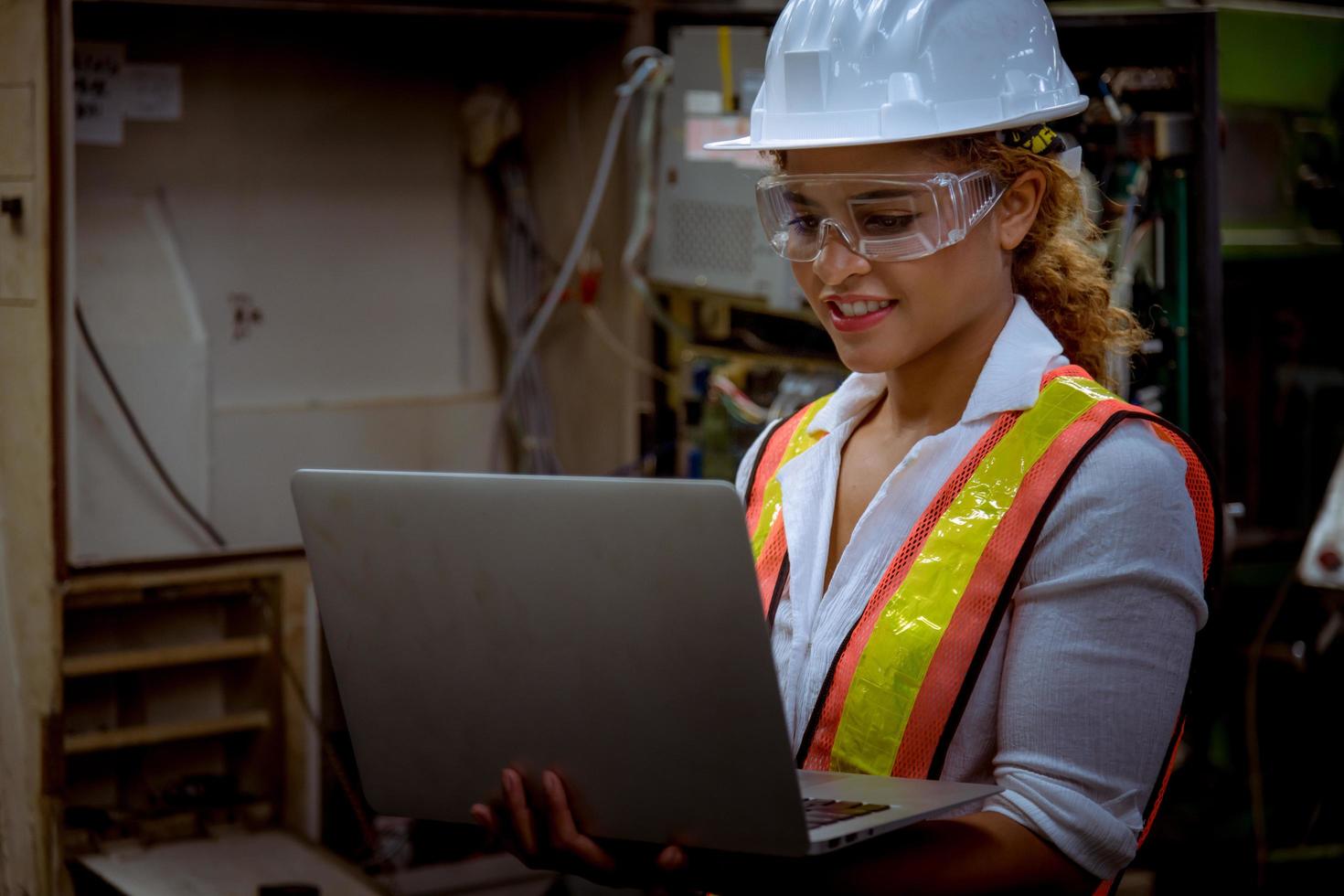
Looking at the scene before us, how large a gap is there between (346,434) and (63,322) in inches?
36.7

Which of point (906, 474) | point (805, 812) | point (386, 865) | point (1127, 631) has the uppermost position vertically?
point (906, 474)

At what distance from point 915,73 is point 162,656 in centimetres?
172

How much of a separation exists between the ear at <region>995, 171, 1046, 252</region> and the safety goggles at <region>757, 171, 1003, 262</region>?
2 centimetres

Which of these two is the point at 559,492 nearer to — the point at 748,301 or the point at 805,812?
the point at 805,812

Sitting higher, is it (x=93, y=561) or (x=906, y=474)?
(x=906, y=474)

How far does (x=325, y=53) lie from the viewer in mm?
2994

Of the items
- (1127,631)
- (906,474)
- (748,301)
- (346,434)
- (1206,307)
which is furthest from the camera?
(346,434)

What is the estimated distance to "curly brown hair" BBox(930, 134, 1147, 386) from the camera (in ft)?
4.12

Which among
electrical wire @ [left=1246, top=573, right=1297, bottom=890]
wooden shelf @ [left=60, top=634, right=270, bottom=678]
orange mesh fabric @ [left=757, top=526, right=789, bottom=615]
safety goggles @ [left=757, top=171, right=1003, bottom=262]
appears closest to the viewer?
safety goggles @ [left=757, top=171, right=1003, bottom=262]

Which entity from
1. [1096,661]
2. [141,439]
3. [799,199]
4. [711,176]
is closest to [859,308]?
[799,199]

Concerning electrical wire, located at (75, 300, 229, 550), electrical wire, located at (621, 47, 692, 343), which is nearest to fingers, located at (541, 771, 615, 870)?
electrical wire, located at (75, 300, 229, 550)

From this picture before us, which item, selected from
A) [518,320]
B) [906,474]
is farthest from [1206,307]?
[518,320]

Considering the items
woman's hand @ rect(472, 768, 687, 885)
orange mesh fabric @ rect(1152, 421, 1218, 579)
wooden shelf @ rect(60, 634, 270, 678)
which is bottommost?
wooden shelf @ rect(60, 634, 270, 678)

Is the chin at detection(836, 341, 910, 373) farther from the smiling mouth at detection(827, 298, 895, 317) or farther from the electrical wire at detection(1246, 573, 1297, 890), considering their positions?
the electrical wire at detection(1246, 573, 1297, 890)
